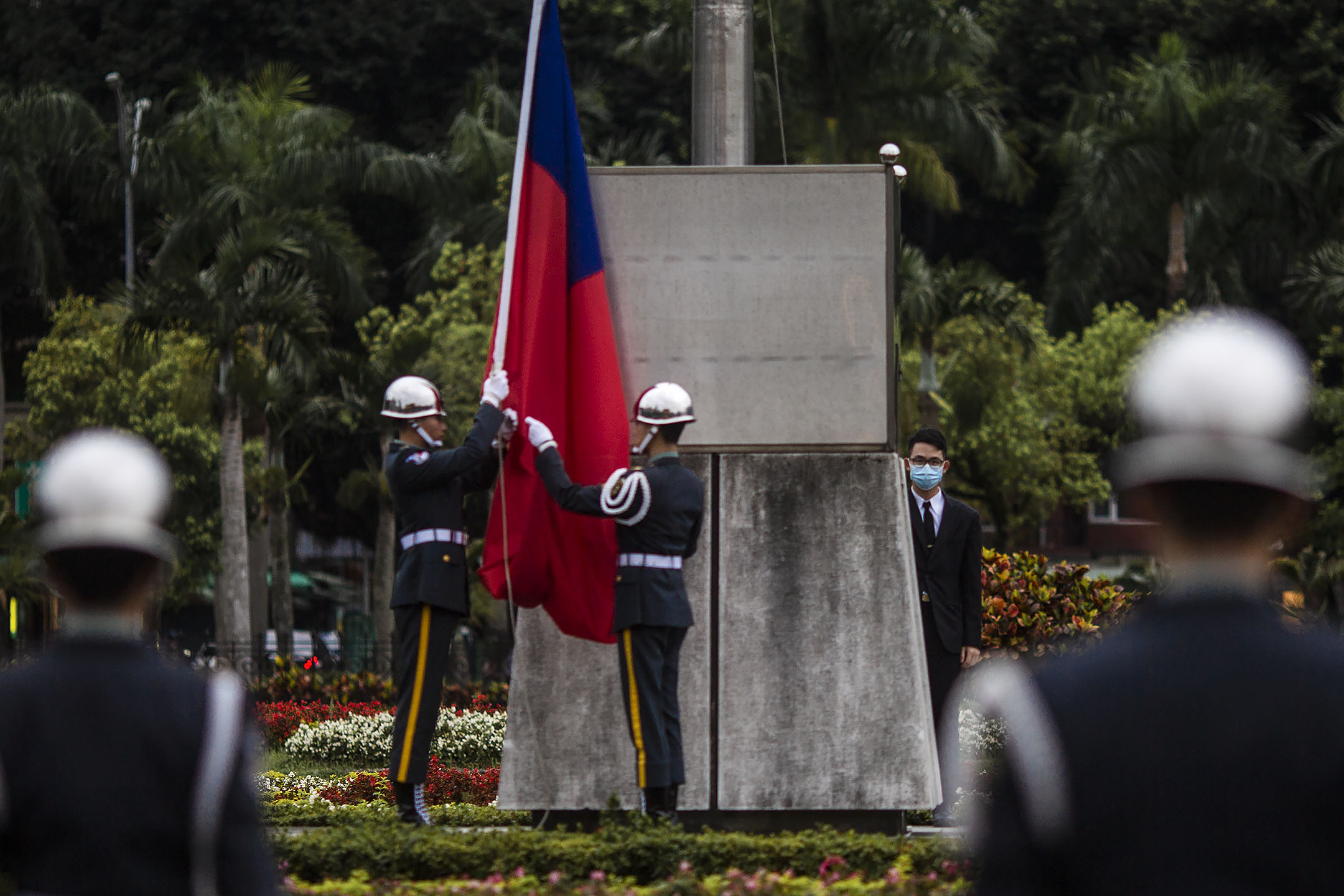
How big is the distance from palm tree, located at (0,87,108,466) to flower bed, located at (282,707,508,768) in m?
18.7

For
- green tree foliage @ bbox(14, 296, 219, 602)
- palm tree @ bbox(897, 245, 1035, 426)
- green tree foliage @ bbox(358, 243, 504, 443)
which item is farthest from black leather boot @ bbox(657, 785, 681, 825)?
green tree foliage @ bbox(14, 296, 219, 602)

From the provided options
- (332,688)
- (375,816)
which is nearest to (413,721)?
(375,816)

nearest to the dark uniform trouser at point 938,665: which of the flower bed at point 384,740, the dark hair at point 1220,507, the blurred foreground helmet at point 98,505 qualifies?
the flower bed at point 384,740

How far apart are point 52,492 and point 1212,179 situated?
3223 cm

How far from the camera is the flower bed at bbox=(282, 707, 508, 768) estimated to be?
15.1 metres

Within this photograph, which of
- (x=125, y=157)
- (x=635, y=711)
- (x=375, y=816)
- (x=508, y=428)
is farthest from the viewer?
(x=125, y=157)

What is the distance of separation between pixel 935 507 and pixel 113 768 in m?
7.41

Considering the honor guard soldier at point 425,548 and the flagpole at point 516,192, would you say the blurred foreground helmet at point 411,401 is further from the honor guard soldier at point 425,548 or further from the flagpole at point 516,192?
the flagpole at point 516,192

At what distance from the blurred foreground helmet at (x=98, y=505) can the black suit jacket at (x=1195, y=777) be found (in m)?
1.29

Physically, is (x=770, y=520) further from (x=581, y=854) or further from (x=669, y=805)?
(x=581, y=854)

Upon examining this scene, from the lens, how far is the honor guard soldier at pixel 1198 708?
2.21 meters

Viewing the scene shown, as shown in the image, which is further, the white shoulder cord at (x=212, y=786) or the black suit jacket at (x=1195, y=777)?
the white shoulder cord at (x=212, y=786)

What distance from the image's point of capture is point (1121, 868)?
7.30 ft

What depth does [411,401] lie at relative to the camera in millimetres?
8211
